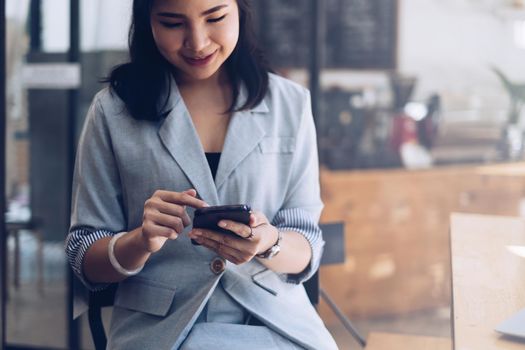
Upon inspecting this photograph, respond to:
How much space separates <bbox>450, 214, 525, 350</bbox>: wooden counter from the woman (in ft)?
1.09

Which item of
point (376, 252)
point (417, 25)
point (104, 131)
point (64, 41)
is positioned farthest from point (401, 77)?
point (104, 131)

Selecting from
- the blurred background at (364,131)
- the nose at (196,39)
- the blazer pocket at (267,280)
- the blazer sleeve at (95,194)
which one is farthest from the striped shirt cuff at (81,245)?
the blurred background at (364,131)

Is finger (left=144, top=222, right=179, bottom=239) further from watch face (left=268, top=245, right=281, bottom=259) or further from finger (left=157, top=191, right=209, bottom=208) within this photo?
watch face (left=268, top=245, right=281, bottom=259)

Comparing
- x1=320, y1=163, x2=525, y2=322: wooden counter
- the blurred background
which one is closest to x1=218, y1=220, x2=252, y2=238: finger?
the blurred background

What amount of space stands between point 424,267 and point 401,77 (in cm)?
108

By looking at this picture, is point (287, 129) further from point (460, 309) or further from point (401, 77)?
point (401, 77)

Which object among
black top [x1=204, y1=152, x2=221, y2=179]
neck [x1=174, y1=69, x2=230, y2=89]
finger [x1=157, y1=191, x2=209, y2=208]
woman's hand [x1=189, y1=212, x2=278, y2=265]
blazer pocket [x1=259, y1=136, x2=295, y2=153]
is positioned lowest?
woman's hand [x1=189, y1=212, x2=278, y2=265]

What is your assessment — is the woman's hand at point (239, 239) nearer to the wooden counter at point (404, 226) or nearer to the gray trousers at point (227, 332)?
the gray trousers at point (227, 332)

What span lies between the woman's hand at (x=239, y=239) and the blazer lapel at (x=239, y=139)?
Result: 0.61 ft

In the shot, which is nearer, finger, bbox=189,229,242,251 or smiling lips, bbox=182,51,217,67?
finger, bbox=189,229,242,251

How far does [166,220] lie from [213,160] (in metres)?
0.28

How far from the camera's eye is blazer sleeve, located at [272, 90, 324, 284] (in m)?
1.61

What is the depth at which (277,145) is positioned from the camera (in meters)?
1.63

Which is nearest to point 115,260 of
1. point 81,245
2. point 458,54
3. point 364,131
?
point 81,245
